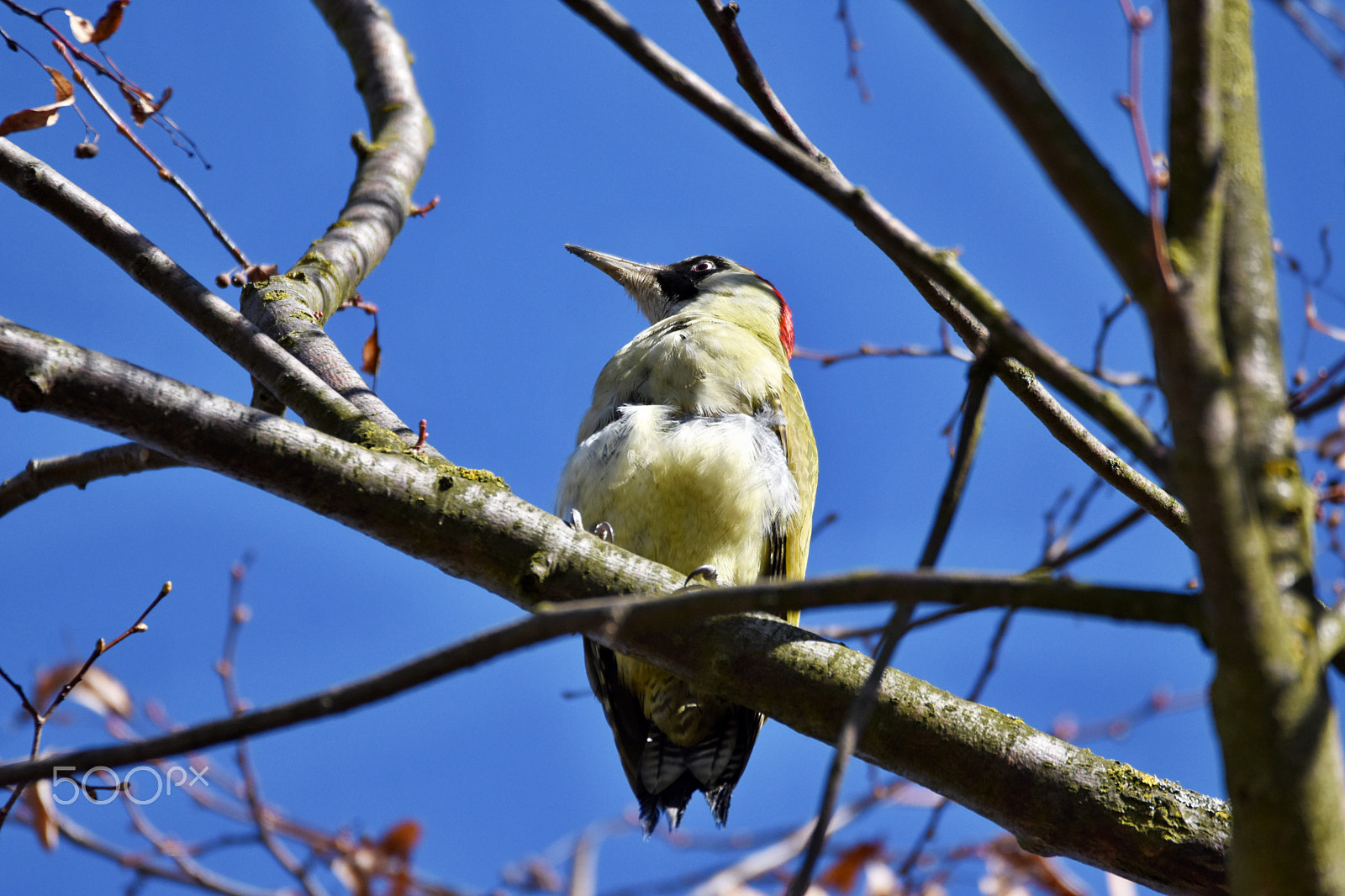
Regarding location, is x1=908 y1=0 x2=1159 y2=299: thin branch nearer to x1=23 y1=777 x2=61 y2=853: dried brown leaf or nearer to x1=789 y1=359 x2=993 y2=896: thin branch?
x1=789 y1=359 x2=993 y2=896: thin branch

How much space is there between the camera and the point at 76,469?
3006mm

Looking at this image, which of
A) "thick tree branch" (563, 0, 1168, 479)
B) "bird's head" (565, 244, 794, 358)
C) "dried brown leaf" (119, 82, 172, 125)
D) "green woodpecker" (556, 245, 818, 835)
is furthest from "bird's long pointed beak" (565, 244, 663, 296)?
"thick tree branch" (563, 0, 1168, 479)

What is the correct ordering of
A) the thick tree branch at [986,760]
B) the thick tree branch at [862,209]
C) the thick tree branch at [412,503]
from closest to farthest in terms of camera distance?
1. the thick tree branch at [862,209]
2. the thick tree branch at [412,503]
3. the thick tree branch at [986,760]

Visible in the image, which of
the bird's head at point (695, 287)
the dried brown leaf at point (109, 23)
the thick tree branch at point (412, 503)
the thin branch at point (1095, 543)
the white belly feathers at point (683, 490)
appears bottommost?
the thin branch at point (1095, 543)

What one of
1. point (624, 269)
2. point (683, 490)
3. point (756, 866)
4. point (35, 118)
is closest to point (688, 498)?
point (683, 490)

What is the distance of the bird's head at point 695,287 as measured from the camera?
18.6 feet

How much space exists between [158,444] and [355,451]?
0.37 metres

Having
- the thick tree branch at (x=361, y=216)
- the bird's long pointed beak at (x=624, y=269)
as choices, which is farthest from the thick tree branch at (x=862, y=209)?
the bird's long pointed beak at (x=624, y=269)

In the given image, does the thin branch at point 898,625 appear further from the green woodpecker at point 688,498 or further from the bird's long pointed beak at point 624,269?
the bird's long pointed beak at point 624,269

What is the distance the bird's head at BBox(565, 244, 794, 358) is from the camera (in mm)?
5684

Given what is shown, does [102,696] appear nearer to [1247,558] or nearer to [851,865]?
[851,865]

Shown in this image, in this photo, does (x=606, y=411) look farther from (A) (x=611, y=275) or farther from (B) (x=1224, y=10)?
(B) (x=1224, y=10)

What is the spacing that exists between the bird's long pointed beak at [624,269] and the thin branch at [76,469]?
134 inches

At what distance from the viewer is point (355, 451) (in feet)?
7.18
